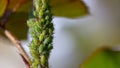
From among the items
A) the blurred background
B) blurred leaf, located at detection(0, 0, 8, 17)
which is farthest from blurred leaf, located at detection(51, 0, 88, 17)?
blurred leaf, located at detection(0, 0, 8, 17)

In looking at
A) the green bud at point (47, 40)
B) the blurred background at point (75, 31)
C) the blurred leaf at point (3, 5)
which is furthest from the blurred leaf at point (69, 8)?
the green bud at point (47, 40)

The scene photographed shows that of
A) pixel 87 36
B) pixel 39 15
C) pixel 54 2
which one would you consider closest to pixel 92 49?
pixel 87 36

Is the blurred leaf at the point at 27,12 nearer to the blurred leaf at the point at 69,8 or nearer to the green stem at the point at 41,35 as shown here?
the blurred leaf at the point at 69,8

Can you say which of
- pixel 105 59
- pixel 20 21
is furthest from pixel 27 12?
pixel 105 59

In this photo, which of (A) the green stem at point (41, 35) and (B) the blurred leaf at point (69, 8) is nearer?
(A) the green stem at point (41, 35)

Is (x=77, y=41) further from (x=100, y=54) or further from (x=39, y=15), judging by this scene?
(x=39, y=15)

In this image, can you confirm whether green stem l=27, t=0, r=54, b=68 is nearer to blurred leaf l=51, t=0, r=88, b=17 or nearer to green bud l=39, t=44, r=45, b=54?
green bud l=39, t=44, r=45, b=54

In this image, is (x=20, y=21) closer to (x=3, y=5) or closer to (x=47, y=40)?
(x=3, y=5)
